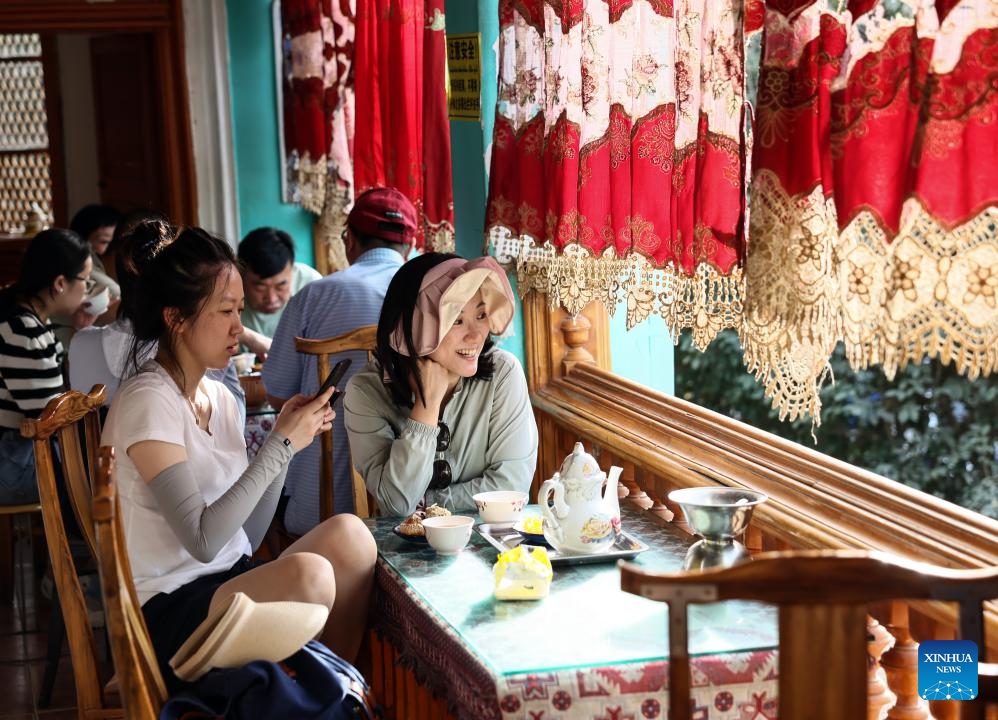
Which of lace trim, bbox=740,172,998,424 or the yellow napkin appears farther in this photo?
the yellow napkin

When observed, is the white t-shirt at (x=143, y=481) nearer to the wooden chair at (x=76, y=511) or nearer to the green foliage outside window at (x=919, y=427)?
the wooden chair at (x=76, y=511)

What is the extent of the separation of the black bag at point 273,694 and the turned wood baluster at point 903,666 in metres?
0.83

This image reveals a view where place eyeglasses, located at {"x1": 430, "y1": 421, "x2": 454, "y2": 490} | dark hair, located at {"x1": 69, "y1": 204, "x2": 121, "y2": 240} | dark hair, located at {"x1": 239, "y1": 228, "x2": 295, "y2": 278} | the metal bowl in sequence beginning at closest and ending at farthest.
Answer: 1. the metal bowl
2. eyeglasses, located at {"x1": 430, "y1": 421, "x2": 454, "y2": 490}
3. dark hair, located at {"x1": 239, "y1": 228, "x2": 295, "y2": 278}
4. dark hair, located at {"x1": 69, "y1": 204, "x2": 121, "y2": 240}

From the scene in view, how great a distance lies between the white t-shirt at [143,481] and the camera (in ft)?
6.93

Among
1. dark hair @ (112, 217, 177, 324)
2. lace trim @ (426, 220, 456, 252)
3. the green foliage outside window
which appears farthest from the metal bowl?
the green foliage outside window

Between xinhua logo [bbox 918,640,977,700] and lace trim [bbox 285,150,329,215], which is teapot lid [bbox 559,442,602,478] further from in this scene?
lace trim [bbox 285,150,329,215]

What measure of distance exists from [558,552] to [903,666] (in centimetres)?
57

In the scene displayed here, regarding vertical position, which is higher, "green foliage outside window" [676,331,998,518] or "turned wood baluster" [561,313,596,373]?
"turned wood baluster" [561,313,596,373]

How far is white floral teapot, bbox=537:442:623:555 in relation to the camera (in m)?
1.91

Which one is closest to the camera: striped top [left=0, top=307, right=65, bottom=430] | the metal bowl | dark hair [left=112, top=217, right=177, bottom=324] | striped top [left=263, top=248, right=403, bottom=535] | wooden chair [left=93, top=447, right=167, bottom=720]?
wooden chair [left=93, top=447, right=167, bottom=720]

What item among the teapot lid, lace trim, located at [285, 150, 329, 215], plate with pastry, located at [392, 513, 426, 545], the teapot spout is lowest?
plate with pastry, located at [392, 513, 426, 545]

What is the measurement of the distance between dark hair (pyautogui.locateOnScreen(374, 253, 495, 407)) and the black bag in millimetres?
777

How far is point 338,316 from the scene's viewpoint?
3170 mm

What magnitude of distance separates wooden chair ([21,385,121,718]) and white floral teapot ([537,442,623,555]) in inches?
33.7
